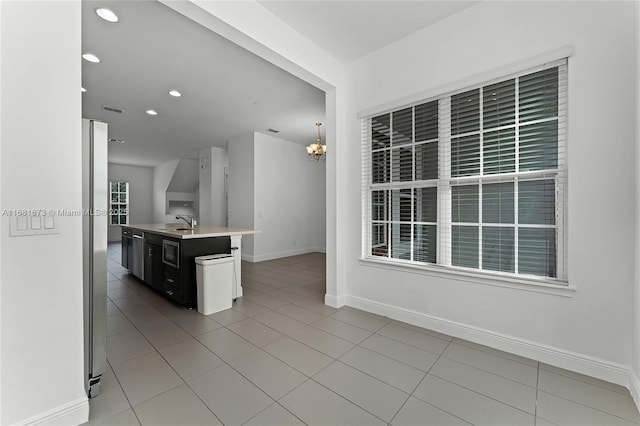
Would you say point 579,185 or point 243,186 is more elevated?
point 243,186

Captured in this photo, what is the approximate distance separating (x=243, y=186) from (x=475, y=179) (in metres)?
5.43

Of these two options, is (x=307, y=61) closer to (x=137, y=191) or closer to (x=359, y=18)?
(x=359, y=18)

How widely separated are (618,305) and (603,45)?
5.95 feet

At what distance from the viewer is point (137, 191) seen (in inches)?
448

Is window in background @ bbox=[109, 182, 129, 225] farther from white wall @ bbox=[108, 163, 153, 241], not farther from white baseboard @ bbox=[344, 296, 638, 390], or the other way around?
white baseboard @ bbox=[344, 296, 638, 390]

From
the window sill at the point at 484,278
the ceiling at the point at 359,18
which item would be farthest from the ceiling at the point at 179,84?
the window sill at the point at 484,278

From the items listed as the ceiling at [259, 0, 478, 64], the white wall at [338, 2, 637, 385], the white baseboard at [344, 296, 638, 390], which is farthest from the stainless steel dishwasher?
the white wall at [338, 2, 637, 385]

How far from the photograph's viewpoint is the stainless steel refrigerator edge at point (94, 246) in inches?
71.2

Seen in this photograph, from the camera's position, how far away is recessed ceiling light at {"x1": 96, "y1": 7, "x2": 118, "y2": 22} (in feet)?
8.20

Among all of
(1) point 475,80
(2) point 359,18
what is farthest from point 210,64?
(1) point 475,80

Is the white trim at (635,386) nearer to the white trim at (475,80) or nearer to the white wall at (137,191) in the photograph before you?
the white trim at (475,80)

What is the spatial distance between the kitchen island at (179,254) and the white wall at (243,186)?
2.50m

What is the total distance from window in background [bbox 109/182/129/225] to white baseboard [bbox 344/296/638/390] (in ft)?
38.0

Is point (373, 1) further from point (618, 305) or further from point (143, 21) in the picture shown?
point (618, 305)
